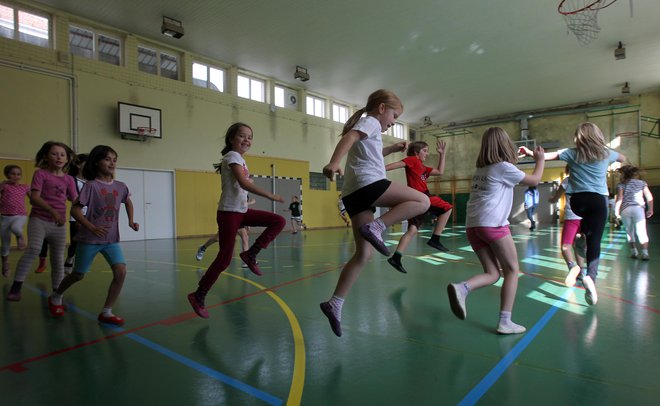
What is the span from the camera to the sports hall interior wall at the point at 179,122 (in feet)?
32.1

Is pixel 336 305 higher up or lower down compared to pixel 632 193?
lower down

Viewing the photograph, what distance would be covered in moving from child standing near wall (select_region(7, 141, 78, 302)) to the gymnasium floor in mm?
371

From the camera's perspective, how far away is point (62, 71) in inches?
403

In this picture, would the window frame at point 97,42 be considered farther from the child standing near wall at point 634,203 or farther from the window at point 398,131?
the window at point 398,131

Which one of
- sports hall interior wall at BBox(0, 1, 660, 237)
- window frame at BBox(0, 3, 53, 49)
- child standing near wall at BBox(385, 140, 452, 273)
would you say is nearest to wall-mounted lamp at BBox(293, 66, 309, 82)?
sports hall interior wall at BBox(0, 1, 660, 237)

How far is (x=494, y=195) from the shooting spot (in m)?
2.75

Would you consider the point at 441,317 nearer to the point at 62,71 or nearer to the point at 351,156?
the point at 351,156

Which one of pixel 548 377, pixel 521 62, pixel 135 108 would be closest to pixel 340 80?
pixel 521 62

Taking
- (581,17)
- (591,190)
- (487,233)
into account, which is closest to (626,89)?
(581,17)

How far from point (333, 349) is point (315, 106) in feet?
54.2

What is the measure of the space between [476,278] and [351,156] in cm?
138

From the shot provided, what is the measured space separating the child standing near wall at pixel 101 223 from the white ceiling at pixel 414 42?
8607 mm

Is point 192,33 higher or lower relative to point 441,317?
higher

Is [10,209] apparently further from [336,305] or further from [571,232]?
[571,232]
